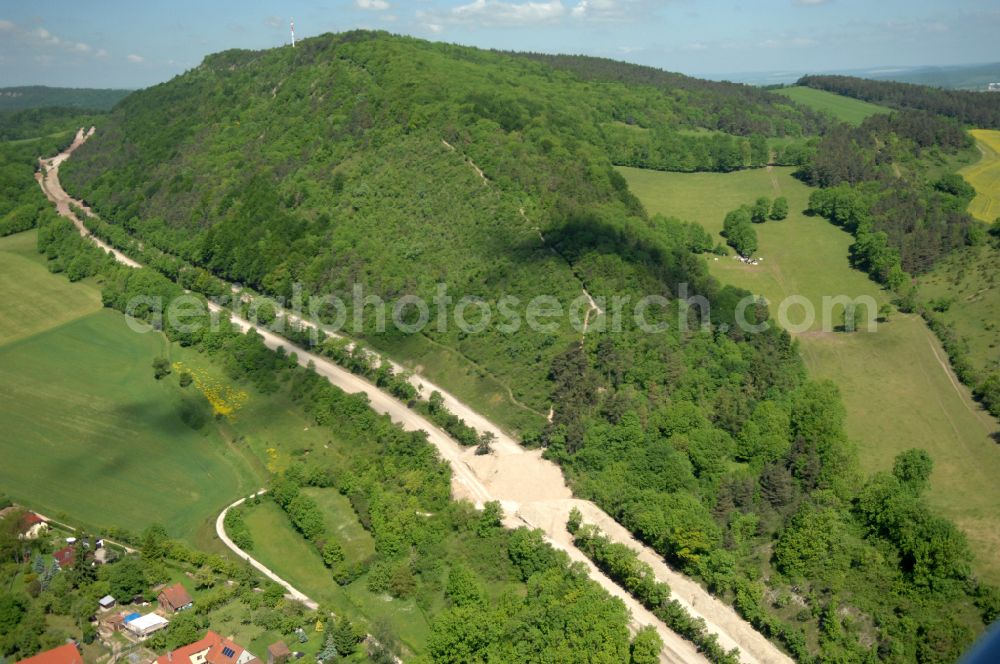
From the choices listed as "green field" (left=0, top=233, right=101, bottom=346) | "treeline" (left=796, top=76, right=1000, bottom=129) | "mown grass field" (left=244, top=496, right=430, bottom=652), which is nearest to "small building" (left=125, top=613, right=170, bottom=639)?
"mown grass field" (left=244, top=496, right=430, bottom=652)

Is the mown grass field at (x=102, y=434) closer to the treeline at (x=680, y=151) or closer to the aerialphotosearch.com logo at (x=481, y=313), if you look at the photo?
the aerialphotosearch.com logo at (x=481, y=313)

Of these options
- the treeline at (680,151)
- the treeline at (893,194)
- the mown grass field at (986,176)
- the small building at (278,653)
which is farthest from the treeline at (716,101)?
the small building at (278,653)

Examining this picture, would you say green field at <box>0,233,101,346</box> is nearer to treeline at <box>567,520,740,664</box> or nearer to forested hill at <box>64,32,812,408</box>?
forested hill at <box>64,32,812,408</box>

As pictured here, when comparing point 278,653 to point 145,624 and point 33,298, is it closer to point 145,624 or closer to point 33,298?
point 145,624

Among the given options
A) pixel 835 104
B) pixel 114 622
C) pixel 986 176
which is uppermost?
pixel 835 104

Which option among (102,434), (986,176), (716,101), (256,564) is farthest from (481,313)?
(716,101)
